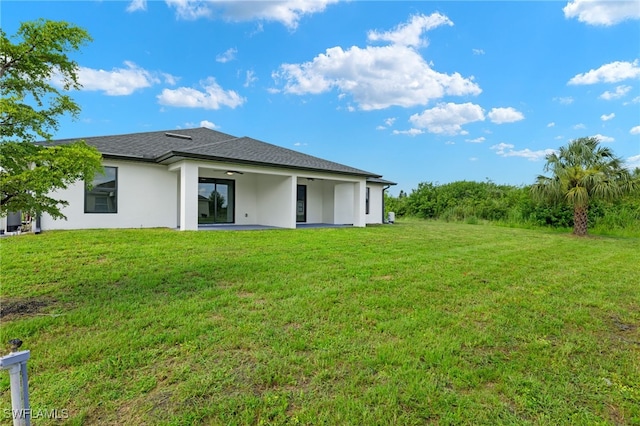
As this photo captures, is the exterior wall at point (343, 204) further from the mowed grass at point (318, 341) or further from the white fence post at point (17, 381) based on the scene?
the white fence post at point (17, 381)

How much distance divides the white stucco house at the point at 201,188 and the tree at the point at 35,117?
6184 mm

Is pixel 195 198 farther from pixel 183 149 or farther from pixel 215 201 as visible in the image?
pixel 215 201

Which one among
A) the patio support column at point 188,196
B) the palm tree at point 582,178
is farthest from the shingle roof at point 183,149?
the palm tree at point 582,178

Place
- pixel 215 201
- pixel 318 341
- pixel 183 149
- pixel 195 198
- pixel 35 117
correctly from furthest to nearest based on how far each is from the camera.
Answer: pixel 215 201
pixel 183 149
pixel 195 198
pixel 35 117
pixel 318 341

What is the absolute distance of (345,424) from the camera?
192 cm

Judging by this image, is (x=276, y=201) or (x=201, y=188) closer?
(x=201, y=188)

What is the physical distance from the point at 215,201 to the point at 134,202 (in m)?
3.16

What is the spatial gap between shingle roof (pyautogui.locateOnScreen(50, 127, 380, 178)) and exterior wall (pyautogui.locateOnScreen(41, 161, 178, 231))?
1.89ft

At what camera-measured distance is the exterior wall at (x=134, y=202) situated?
10266 millimetres

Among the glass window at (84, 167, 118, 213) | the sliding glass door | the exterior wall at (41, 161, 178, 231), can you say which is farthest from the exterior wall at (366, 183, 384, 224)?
the glass window at (84, 167, 118, 213)

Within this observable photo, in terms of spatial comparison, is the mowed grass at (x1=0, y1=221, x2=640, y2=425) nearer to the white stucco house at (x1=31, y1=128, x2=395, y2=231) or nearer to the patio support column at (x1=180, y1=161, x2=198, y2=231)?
the patio support column at (x1=180, y1=161, x2=198, y2=231)

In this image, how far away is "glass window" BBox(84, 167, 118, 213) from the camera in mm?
10570

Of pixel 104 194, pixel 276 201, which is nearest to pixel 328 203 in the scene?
pixel 276 201

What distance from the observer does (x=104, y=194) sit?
35.4 ft
